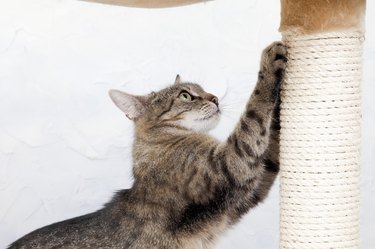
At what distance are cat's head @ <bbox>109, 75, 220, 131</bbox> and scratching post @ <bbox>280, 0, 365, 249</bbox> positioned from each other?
1.00 feet

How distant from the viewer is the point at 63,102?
283cm

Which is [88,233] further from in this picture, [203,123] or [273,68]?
[273,68]

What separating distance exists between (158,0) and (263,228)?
3.93 feet

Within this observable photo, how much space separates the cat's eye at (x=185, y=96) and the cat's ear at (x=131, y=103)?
0.12 meters

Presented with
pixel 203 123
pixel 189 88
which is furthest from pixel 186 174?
pixel 189 88

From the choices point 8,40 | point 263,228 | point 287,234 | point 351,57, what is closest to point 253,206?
point 287,234

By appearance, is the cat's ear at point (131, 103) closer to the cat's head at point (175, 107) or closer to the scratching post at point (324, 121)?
the cat's head at point (175, 107)

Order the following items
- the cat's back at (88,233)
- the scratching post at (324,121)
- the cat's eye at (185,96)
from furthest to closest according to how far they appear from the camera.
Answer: the cat's eye at (185,96) → the cat's back at (88,233) → the scratching post at (324,121)

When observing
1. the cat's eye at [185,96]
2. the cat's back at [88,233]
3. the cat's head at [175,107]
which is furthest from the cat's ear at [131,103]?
the cat's back at [88,233]

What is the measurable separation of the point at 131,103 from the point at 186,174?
1.10 feet

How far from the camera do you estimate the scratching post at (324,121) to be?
6.03 feet

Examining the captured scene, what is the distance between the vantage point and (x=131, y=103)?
2211 millimetres

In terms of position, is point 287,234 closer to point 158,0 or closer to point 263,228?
point 158,0

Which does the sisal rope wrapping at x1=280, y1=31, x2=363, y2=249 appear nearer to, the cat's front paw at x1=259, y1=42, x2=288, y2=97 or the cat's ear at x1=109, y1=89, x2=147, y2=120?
the cat's front paw at x1=259, y1=42, x2=288, y2=97
